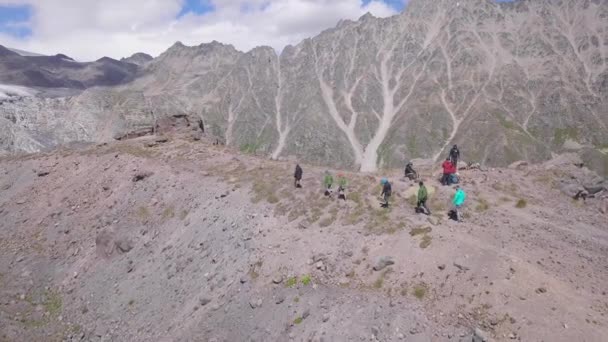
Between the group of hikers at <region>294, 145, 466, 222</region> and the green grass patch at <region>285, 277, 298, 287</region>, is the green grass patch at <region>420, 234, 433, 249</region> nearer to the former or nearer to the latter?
the group of hikers at <region>294, 145, 466, 222</region>

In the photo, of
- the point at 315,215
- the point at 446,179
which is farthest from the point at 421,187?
the point at 315,215

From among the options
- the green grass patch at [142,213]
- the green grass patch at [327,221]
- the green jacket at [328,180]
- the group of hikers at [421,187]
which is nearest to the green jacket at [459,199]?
the group of hikers at [421,187]

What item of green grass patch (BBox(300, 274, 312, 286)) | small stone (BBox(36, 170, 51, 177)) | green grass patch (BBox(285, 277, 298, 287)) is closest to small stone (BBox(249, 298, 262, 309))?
green grass patch (BBox(285, 277, 298, 287))

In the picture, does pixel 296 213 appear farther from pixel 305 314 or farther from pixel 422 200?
pixel 305 314

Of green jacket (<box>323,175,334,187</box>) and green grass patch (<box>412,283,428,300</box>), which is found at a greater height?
green jacket (<box>323,175,334,187</box>)

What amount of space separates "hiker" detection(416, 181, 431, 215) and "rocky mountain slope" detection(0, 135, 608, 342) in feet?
2.25

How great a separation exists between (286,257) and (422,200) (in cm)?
872

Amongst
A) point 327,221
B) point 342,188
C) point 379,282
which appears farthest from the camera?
point 342,188

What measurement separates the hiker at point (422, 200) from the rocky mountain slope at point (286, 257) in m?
0.69

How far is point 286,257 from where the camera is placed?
83.4 ft

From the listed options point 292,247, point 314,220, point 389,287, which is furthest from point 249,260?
point 389,287

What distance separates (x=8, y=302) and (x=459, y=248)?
28.9m

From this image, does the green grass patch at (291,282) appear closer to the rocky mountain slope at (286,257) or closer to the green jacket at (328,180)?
the rocky mountain slope at (286,257)

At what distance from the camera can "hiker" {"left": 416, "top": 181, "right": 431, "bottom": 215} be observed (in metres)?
26.3
